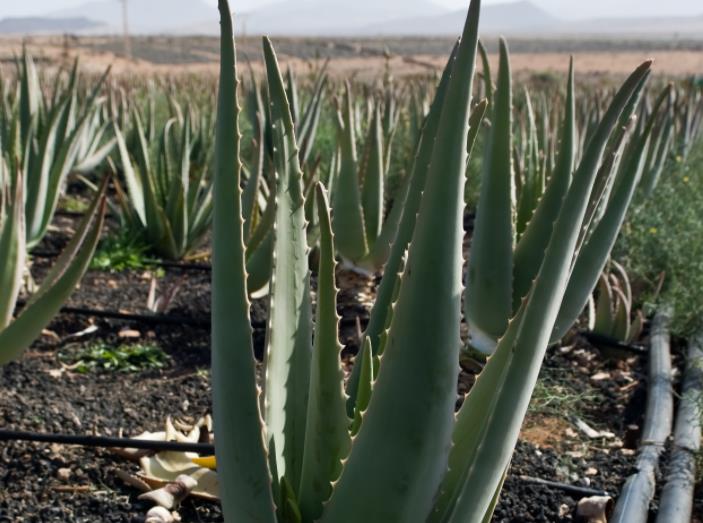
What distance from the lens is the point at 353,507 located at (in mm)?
1071

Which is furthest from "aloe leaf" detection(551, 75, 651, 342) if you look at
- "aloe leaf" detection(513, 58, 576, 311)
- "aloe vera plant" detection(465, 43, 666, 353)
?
"aloe leaf" detection(513, 58, 576, 311)

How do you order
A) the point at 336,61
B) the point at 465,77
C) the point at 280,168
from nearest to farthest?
the point at 465,77 → the point at 280,168 → the point at 336,61

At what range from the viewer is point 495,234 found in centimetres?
218

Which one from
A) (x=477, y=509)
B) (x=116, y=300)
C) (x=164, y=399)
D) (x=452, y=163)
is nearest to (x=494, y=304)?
(x=164, y=399)

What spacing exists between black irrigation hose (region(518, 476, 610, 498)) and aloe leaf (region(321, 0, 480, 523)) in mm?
980

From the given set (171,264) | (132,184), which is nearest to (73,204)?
(132,184)

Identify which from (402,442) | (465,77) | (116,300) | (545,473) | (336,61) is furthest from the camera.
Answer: (336,61)

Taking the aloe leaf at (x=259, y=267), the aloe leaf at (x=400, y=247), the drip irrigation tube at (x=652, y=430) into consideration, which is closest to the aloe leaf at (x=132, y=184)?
the aloe leaf at (x=259, y=267)

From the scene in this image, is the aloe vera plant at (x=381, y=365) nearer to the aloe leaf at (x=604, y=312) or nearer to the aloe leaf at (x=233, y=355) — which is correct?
the aloe leaf at (x=233, y=355)

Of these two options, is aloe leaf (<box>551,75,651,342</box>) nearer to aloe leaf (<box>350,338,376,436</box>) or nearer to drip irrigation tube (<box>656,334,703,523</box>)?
drip irrigation tube (<box>656,334,703,523</box>)

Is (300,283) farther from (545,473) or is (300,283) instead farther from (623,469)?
(623,469)

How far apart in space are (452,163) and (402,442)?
0.34 metres

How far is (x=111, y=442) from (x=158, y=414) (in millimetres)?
434

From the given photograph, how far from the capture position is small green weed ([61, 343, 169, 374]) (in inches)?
108
